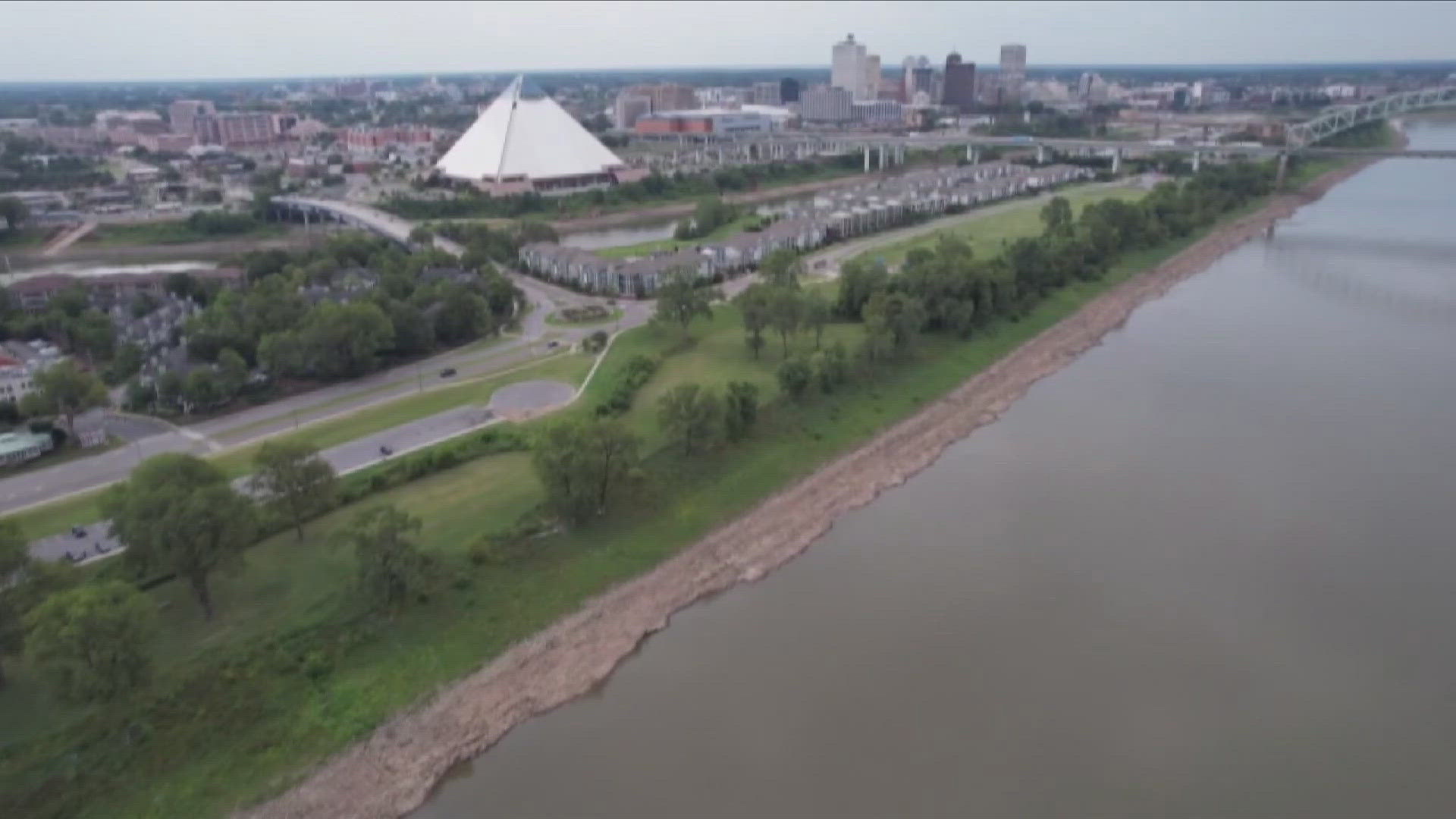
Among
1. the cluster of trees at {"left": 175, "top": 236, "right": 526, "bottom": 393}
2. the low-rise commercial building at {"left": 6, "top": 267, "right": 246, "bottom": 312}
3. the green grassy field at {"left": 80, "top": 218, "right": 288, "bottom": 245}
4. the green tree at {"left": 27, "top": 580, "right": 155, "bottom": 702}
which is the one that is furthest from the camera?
the green grassy field at {"left": 80, "top": 218, "right": 288, "bottom": 245}

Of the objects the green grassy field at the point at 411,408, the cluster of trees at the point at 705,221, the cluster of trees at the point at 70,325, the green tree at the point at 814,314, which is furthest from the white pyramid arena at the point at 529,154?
the green tree at the point at 814,314

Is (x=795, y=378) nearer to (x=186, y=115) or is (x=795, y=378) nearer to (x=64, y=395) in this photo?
(x=64, y=395)

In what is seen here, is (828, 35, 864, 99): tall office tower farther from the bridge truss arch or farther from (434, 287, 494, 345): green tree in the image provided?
(434, 287, 494, 345): green tree

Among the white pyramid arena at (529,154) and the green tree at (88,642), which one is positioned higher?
the white pyramid arena at (529,154)

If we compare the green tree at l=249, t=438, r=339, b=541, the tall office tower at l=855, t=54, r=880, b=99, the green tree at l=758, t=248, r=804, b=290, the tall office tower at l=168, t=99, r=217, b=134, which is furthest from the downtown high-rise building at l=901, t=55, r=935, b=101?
the green tree at l=249, t=438, r=339, b=541

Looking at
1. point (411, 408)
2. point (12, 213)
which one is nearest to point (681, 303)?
point (411, 408)

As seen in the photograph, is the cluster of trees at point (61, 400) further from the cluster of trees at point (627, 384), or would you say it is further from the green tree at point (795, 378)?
the green tree at point (795, 378)
